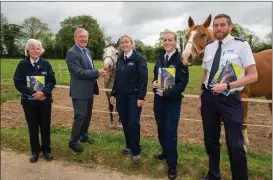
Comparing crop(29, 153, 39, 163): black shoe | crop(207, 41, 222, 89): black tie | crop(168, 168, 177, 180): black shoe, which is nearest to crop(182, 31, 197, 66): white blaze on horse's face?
crop(207, 41, 222, 89): black tie

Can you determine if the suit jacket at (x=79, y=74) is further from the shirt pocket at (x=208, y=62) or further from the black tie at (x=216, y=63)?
the black tie at (x=216, y=63)

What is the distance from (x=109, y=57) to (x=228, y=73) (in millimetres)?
2950

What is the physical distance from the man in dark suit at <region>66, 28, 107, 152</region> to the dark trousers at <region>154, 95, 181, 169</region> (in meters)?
1.22

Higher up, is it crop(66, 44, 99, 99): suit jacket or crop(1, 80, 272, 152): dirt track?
crop(66, 44, 99, 99): suit jacket

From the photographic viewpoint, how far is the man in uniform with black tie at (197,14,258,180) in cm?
292

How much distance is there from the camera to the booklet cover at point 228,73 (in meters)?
2.93

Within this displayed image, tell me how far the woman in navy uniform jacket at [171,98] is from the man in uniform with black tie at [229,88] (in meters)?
0.39

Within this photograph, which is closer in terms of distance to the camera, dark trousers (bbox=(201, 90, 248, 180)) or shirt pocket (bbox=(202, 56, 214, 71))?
dark trousers (bbox=(201, 90, 248, 180))

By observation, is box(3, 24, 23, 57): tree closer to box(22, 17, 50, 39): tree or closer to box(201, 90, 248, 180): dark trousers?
box(22, 17, 50, 39): tree

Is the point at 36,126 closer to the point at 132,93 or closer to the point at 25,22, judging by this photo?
the point at 132,93

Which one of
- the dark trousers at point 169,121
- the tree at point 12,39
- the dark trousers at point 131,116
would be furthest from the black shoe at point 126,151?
the tree at point 12,39

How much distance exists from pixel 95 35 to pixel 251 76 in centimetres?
6996

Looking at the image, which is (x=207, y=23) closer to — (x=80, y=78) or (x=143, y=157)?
(x=80, y=78)

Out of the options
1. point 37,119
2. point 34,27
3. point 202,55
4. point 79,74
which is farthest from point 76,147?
point 34,27
